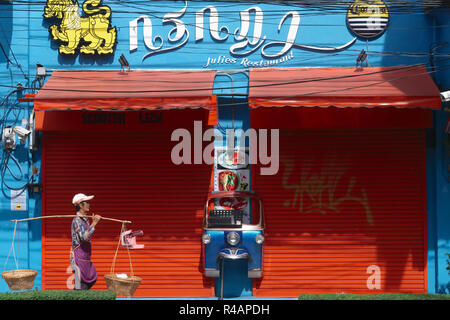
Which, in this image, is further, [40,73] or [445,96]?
[40,73]

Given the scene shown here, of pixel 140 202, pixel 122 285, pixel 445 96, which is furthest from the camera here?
pixel 140 202

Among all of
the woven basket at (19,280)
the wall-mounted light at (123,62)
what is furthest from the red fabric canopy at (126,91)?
the woven basket at (19,280)

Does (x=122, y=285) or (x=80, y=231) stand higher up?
(x=80, y=231)

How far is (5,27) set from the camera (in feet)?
34.6

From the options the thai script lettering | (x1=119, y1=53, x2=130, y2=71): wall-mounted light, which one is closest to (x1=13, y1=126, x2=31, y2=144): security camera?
(x1=119, y1=53, x2=130, y2=71): wall-mounted light

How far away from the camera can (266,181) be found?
34.1ft

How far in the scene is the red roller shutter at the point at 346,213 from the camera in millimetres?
10312

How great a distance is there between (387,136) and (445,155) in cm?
110

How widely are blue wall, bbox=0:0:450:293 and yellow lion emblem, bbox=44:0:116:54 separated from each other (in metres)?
0.14

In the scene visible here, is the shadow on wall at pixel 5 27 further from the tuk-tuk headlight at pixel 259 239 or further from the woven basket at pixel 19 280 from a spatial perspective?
the tuk-tuk headlight at pixel 259 239

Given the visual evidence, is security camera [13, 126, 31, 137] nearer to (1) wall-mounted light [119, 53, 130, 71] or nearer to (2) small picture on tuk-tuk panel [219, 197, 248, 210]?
(1) wall-mounted light [119, 53, 130, 71]

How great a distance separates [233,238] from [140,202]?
2000mm

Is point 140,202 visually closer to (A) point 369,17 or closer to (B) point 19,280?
(B) point 19,280

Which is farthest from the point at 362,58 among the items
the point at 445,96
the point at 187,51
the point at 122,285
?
the point at 122,285
